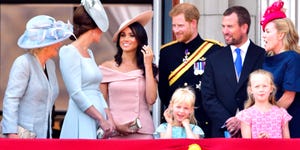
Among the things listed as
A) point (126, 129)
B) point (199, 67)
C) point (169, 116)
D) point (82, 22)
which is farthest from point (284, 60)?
point (82, 22)

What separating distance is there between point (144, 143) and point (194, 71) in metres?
1.53

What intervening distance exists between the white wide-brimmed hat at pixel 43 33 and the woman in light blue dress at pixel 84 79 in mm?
122

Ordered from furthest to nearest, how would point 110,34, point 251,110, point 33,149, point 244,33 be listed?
point 110,34, point 244,33, point 251,110, point 33,149

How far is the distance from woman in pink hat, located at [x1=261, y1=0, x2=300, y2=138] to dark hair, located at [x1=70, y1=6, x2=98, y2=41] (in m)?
1.38

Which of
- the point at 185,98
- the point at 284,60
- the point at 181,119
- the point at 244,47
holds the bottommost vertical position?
the point at 181,119

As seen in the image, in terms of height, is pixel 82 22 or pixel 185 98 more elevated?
pixel 82 22

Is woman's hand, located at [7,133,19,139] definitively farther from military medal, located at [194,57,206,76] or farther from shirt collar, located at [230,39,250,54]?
shirt collar, located at [230,39,250,54]

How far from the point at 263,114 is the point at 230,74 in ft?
1.90

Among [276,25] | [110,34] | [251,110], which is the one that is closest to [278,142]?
[251,110]

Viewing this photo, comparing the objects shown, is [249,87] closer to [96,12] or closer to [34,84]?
[96,12]

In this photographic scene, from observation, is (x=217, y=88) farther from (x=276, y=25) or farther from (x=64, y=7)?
(x=64, y=7)

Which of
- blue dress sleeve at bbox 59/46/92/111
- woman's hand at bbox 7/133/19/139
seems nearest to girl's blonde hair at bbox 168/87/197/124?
blue dress sleeve at bbox 59/46/92/111

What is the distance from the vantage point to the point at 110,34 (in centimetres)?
1470

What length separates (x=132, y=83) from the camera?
32.7ft
